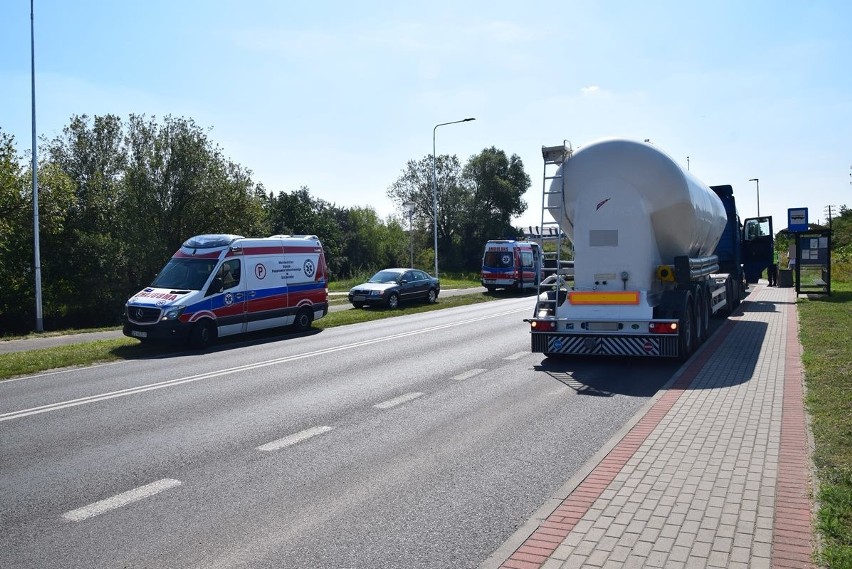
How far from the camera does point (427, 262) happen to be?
7700 cm

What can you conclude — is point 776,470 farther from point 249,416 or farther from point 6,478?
point 6,478

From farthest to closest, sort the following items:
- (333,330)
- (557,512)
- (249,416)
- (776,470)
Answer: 1. (333,330)
2. (249,416)
3. (776,470)
4. (557,512)

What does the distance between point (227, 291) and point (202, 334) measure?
54.2 inches

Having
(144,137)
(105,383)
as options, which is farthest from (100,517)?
(144,137)

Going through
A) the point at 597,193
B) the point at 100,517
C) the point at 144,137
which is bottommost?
the point at 100,517

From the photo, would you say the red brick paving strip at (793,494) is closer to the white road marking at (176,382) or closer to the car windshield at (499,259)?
the white road marking at (176,382)

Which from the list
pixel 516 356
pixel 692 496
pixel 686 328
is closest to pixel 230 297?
pixel 516 356

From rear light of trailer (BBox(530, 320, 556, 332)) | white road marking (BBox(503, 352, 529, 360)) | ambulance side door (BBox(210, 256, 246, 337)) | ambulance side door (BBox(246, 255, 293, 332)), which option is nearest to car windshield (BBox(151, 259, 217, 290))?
ambulance side door (BBox(210, 256, 246, 337))

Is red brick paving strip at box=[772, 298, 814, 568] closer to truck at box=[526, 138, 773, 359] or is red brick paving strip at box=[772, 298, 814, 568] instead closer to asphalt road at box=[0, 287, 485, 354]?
truck at box=[526, 138, 773, 359]

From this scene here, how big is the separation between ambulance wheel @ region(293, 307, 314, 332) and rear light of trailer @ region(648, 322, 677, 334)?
10512 mm

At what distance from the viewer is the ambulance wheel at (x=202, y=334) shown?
15703 millimetres

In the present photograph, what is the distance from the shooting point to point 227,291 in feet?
55.0

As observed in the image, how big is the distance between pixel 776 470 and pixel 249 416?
5.83m

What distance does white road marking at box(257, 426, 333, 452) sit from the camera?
7.15 metres
